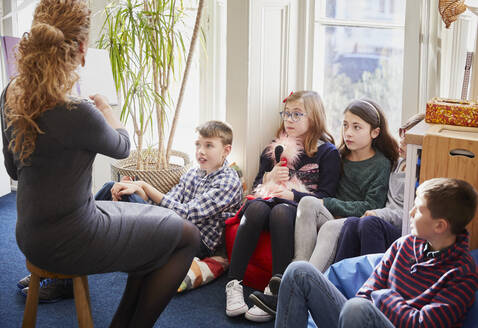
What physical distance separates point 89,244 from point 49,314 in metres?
0.73

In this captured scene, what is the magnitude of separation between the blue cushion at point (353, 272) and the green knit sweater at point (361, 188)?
0.52m

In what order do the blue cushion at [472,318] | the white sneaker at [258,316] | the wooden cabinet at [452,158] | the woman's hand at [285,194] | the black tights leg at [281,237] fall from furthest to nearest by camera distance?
the woman's hand at [285,194] → the black tights leg at [281,237] → the white sneaker at [258,316] → the wooden cabinet at [452,158] → the blue cushion at [472,318]

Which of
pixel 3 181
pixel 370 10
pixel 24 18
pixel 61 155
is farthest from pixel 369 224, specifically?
pixel 24 18

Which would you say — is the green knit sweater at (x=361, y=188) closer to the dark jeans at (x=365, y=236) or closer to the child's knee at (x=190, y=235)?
the dark jeans at (x=365, y=236)

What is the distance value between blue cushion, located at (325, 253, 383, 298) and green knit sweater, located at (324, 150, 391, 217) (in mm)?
515

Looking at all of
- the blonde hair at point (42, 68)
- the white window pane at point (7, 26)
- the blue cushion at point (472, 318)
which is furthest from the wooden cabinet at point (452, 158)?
the white window pane at point (7, 26)

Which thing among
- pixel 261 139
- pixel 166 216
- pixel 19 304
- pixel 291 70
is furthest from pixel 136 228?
pixel 291 70

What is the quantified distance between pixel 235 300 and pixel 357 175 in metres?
0.78

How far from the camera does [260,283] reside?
2.35m

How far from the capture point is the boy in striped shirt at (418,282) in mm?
1332

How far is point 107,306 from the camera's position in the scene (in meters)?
2.19

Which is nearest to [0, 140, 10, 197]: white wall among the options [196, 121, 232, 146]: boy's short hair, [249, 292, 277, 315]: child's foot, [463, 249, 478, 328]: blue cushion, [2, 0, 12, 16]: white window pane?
[2, 0, 12, 16]: white window pane

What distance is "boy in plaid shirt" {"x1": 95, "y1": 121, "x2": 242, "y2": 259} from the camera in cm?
241

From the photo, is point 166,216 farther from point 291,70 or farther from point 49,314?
point 291,70
